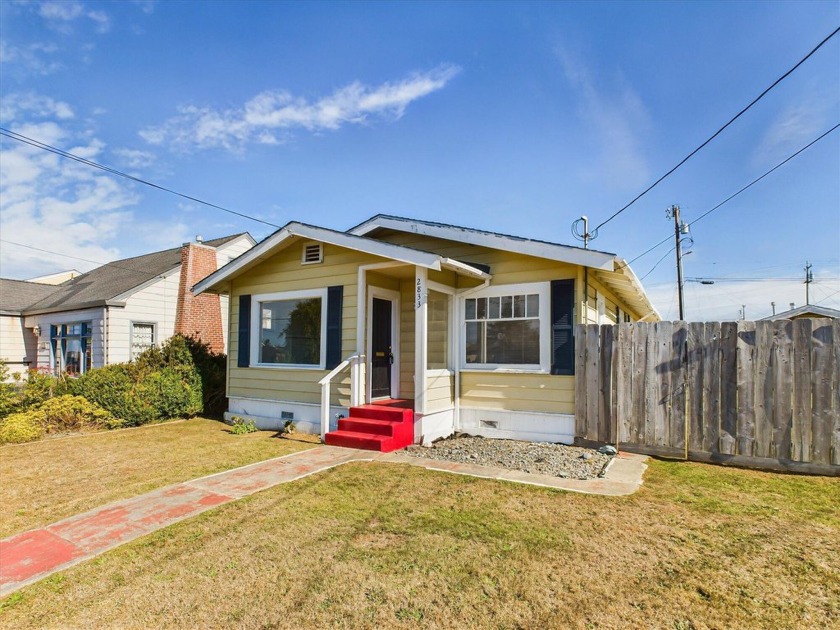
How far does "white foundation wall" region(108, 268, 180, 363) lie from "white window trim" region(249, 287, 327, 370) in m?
6.54

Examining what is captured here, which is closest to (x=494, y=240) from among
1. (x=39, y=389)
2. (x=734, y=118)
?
(x=734, y=118)

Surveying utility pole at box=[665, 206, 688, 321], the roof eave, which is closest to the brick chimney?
the roof eave

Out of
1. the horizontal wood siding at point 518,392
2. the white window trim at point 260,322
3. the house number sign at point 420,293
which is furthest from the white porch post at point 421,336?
the white window trim at point 260,322

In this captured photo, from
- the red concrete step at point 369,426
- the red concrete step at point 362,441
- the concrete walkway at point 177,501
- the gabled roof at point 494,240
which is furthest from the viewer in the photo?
the red concrete step at point 369,426

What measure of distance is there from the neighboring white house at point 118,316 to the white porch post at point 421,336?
31.1ft

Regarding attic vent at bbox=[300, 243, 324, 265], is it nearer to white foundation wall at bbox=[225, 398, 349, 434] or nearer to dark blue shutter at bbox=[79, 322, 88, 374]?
white foundation wall at bbox=[225, 398, 349, 434]

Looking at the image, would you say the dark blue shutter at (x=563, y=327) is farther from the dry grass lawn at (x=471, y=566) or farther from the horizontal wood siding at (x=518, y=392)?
the dry grass lawn at (x=471, y=566)

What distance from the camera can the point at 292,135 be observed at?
40.5 ft

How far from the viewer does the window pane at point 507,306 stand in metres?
7.88

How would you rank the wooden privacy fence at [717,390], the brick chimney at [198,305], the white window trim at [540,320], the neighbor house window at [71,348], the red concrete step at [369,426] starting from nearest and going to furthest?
the wooden privacy fence at [717,390], the red concrete step at [369,426], the white window trim at [540,320], the brick chimney at [198,305], the neighbor house window at [71,348]

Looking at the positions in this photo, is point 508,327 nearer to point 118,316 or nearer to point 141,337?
point 118,316

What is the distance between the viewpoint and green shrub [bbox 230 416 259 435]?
8.95 m

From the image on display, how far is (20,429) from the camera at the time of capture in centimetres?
812

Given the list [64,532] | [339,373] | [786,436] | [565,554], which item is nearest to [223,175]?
[339,373]
